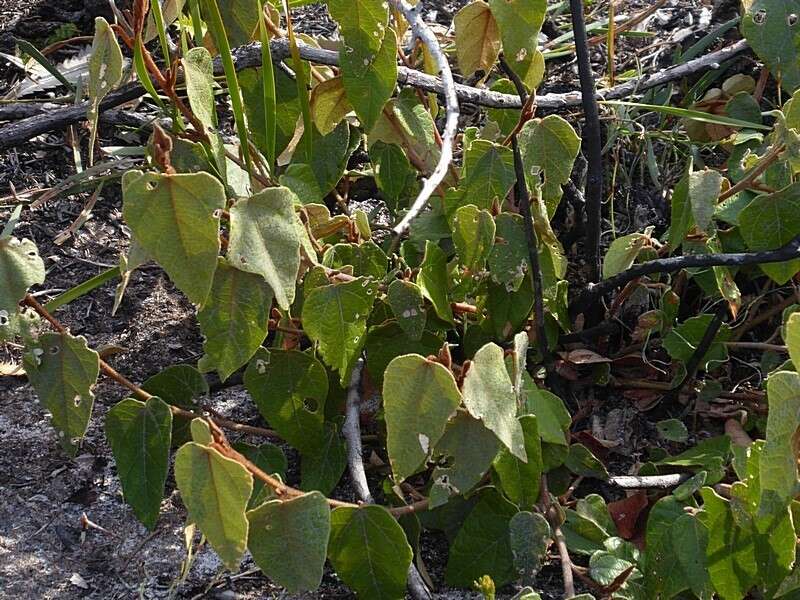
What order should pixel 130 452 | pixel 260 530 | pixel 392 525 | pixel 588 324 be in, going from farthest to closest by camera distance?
pixel 588 324, pixel 130 452, pixel 392 525, pixel 260 530

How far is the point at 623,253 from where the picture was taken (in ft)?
4.42

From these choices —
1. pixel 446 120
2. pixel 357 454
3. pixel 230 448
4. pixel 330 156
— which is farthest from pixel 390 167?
pixel 230 448

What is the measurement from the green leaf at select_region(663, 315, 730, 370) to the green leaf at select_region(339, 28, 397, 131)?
0.54m

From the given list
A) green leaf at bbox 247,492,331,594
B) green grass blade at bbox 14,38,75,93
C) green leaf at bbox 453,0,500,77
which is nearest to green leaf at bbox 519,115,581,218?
green leaf at bbox 453,0,500,77

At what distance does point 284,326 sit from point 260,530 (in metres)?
0.42

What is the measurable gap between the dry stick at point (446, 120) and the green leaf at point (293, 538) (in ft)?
0.98

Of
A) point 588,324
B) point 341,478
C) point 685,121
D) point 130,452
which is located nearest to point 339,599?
point 341,478

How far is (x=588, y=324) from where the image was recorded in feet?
5.08

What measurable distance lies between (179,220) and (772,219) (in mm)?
783

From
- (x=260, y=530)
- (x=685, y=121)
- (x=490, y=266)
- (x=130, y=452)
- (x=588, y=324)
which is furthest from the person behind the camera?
(x=685, y=121)

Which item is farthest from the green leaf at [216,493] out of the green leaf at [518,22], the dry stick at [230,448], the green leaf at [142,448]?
the green leaf at [518,22]

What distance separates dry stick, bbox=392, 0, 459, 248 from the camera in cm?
112

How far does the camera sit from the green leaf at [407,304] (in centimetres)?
125

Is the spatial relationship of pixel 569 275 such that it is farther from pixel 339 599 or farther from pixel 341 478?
pixel 339 599
